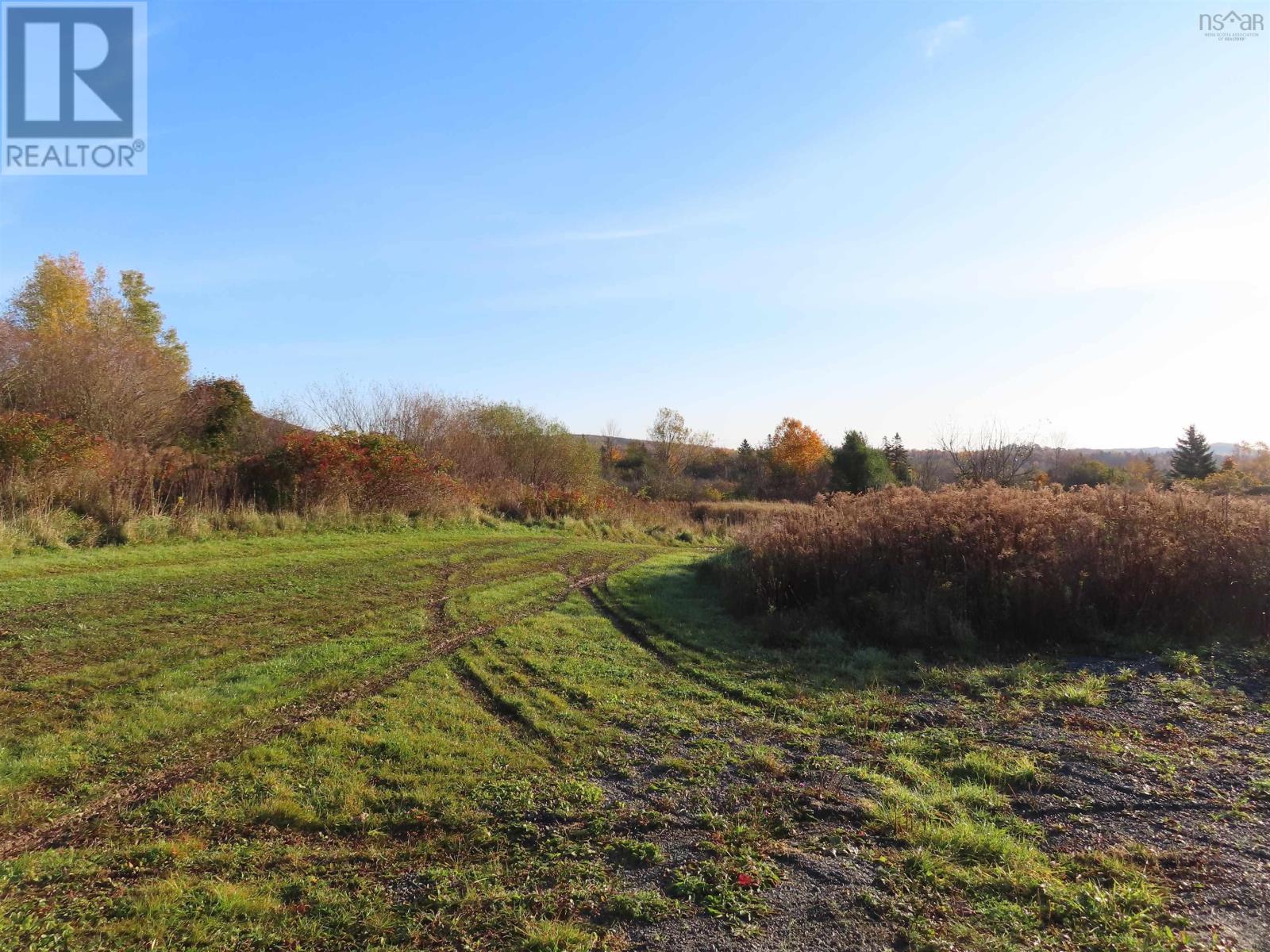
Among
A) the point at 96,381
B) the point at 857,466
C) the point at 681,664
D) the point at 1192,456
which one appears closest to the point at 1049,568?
the point at 681,664

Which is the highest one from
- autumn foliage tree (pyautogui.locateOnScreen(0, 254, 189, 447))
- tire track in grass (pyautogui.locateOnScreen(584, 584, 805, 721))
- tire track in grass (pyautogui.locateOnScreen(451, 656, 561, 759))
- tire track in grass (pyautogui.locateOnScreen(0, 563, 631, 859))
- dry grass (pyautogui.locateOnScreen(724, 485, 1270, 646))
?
autumn foliage tree (pyautogui.locateOnScreen(0, 254, 189, 447))

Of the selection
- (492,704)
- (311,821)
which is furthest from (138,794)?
(492,704)

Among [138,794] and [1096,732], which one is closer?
[138,794]

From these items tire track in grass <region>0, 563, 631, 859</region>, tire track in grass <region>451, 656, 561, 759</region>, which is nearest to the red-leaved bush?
tire track in grass <region>0, 563, 631, 859</region>

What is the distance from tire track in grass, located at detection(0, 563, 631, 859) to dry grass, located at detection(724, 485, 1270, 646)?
16.9ft

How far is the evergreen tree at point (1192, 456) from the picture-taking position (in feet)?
127

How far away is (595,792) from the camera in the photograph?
14.3 feet

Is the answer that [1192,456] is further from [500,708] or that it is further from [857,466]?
[500,708]

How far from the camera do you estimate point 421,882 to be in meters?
3.37

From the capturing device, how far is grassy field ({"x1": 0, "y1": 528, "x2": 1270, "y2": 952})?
306 centimetres

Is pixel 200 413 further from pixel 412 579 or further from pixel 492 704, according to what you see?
pixel 492 704

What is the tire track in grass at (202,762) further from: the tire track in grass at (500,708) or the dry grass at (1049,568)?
the dry grass at (1049,568)

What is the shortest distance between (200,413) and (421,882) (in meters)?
21.2

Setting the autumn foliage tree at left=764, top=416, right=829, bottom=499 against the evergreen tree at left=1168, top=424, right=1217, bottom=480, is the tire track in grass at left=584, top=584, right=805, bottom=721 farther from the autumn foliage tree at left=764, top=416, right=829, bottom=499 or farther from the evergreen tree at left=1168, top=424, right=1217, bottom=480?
the evergreen tree at left=1168, top=424, right=1217, bottom=480
